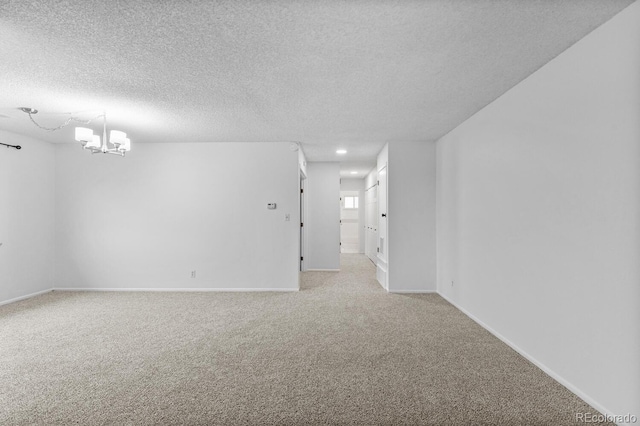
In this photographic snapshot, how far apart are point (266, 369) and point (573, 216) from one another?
8.76ft

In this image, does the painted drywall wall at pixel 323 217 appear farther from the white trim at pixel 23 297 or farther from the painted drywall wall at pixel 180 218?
the white trim at pixel 23 297

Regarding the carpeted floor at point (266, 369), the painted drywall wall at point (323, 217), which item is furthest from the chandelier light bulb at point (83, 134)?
the painted drywall wall at point (323, 217)

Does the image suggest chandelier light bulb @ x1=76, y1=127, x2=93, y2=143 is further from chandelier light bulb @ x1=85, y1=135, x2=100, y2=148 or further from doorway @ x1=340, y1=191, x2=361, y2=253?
doorway @ x1=340, y1=191, x2=361, y2=253

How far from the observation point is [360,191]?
10516 millimetres

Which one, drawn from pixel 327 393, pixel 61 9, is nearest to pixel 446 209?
pixel 327 393

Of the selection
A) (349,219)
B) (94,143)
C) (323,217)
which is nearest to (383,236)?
(323,217)

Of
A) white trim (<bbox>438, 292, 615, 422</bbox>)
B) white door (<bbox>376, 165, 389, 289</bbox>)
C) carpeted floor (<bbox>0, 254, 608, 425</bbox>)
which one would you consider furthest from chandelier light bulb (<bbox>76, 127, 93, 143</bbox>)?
white trim (<bbox>438, 292, 615, 422</bbox>)

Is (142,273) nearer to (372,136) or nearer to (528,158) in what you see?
(372,136)

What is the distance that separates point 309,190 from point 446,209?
3.48m

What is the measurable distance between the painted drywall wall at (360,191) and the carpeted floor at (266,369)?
5987 mm

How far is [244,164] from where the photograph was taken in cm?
531

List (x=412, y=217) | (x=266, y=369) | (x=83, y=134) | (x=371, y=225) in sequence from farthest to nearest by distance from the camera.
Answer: (x=371, y=225) < (x=412, y=217) < (x=83, y=134) < (x=266, y=369)

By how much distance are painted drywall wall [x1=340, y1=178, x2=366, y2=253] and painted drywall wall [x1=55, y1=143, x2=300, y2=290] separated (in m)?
5.26

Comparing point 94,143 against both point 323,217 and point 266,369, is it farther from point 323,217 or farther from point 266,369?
point 323,217
